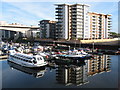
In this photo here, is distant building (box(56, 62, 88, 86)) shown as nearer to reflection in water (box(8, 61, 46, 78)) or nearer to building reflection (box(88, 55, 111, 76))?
building reflection (box(88, 55, 111, 76))

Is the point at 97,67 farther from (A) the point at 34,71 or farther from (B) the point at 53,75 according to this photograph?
(A) the point at 34,71

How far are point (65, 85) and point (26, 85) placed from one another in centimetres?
322

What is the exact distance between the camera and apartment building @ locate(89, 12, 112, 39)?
150 feet

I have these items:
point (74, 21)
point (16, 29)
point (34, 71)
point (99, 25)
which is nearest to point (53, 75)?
point (34, 71)

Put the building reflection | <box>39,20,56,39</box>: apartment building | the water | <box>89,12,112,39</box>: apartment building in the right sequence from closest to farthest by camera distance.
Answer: the water < the building reflection < <box>89,12,112,39</box>: apartment building < <box>39,20,56,39</box>: apartment building

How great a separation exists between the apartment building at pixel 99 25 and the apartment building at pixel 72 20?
292cm

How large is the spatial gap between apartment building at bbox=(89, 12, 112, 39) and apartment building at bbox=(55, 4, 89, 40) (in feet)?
9.57

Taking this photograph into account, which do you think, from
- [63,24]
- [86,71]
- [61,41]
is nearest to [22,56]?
[86,71]

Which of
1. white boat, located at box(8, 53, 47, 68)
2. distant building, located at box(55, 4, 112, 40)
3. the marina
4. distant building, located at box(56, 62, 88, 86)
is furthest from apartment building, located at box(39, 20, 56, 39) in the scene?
distant building, located at box(56, 62, 88, 86)

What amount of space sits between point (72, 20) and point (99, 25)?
1022 centimetres

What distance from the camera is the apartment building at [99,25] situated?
4578cm

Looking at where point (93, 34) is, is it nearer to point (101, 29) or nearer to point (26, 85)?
point (101, 29)

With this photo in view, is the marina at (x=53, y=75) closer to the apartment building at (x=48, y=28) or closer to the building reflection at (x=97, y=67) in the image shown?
the building reflection at (x=97, y=67)

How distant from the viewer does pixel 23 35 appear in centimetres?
6191
